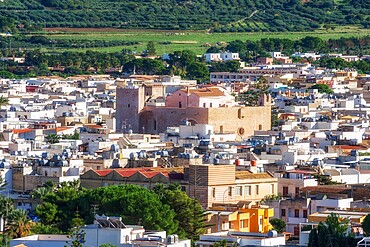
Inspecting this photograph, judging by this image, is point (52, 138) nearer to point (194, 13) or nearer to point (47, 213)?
point (47, 213)

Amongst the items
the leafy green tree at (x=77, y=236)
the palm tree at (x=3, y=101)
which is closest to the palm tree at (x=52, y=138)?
the palm tree at (x=3, y=101)

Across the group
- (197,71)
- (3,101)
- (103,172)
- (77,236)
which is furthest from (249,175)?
(197,71)

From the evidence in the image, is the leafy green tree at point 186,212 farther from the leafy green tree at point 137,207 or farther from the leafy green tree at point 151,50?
the leafy green tree at point 151,50

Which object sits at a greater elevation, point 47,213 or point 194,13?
point 194,13

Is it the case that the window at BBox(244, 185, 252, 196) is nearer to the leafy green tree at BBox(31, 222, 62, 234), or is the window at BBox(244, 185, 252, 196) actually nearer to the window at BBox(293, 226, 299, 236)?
the window at BBox(293, 226, 299, 236)

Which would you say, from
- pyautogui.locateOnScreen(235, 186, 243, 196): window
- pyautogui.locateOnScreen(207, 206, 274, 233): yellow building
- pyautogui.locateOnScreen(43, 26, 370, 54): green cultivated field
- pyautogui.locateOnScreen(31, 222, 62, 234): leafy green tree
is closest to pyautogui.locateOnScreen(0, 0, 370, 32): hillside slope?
pyautogui.locateOnScreen(43, 26, 370, 54): green cultivated field
